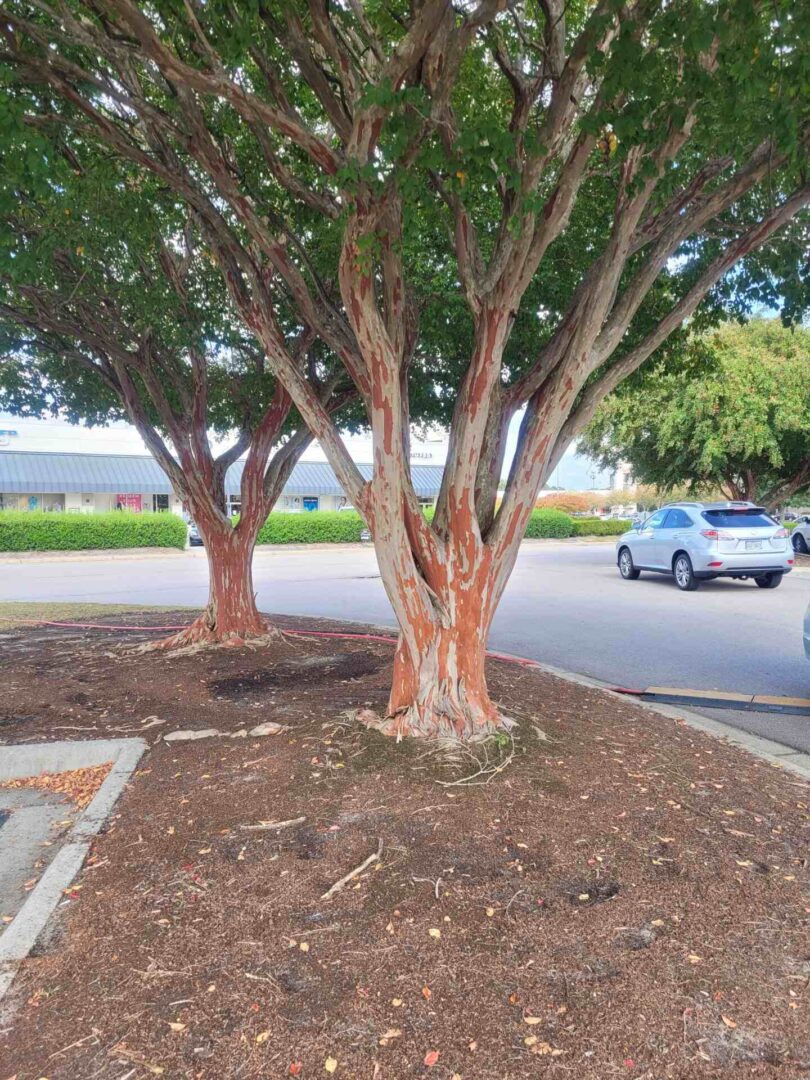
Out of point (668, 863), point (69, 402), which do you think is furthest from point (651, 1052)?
point (69, 402)

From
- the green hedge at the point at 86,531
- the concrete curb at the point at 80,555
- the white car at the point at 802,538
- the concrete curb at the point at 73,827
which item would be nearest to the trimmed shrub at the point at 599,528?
the white car at the point at 802,538

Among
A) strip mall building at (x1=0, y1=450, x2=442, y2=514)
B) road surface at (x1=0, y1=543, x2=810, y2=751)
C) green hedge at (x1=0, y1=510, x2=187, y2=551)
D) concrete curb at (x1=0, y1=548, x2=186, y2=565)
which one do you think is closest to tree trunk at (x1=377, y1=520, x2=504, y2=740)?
road surface at (x1=0, y1=543, x2=810, y2=751)

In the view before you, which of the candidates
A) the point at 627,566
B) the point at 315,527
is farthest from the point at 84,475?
the point at 627,566

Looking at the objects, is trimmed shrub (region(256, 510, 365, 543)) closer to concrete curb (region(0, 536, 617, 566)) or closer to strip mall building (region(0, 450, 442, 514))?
concrete curb (region(0, 536, 617, 566))

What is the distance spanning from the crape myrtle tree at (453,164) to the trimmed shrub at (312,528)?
26.5 meters

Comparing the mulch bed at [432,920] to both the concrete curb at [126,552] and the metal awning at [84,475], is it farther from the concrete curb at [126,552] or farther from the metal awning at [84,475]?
the metal awning at [84,475]

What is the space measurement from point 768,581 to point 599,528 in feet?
89.1

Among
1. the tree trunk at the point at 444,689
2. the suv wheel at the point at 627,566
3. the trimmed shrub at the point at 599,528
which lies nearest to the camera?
the tree trunk at the point at 444,689

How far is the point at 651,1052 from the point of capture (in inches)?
85.8

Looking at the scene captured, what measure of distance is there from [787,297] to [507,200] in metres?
3.73

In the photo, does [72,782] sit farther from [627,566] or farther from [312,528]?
[312,528]

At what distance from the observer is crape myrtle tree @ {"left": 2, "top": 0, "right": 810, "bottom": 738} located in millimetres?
3803

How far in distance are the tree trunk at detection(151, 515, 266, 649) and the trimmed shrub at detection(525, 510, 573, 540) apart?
3032cm

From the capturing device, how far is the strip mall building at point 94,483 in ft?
112
